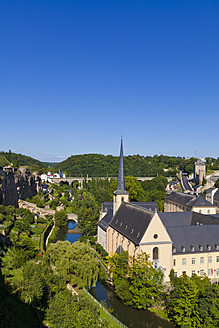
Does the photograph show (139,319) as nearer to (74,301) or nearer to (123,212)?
(74,301)

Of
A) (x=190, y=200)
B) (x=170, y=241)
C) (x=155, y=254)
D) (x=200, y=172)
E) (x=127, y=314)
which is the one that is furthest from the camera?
(x=200, y=172)

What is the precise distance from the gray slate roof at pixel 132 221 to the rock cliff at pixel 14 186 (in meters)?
33.8

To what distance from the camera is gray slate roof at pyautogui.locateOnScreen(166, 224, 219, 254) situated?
3738cm

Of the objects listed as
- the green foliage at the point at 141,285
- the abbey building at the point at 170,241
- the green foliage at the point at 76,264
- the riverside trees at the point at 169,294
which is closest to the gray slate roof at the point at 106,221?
the abbey building at the point at 170,241

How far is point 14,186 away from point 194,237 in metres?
57.0

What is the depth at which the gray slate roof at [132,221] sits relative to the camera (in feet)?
119

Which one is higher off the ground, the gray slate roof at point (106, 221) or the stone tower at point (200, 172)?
the stone tower at point (200, 172)

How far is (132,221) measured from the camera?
133 feet

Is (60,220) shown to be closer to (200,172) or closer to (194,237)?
(194,237)

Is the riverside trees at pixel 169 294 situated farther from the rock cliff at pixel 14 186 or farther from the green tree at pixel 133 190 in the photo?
the rock cliff at pixel 14 186

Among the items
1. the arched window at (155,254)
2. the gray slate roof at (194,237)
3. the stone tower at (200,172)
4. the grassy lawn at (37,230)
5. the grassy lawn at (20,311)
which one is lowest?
the grassy lawn at (37,230)

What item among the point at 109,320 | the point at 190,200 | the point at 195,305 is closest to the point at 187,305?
the point at 195,305

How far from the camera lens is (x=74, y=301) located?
25.6 meters

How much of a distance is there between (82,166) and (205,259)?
139135mm
